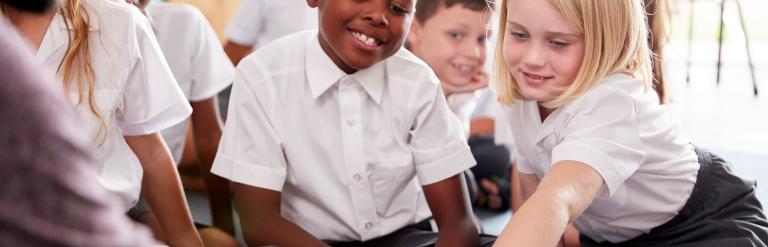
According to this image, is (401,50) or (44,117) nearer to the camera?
(44,117)

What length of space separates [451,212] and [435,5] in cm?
44

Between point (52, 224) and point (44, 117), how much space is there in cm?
5

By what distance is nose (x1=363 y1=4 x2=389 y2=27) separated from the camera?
3.09 feet

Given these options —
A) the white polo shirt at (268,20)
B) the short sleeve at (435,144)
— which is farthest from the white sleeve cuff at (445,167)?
the white polo shirt at (268,20)

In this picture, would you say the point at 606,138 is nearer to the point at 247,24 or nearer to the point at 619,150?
the point at 619,150

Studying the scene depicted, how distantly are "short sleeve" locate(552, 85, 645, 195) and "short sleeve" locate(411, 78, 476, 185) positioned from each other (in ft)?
0.45

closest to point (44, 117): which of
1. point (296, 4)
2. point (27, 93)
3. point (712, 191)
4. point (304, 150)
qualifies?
point (27, 93)

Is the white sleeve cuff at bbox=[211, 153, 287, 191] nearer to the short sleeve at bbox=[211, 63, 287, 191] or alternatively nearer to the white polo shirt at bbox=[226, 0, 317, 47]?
the short sleeve at bbox=[211, 63, 287, 191]

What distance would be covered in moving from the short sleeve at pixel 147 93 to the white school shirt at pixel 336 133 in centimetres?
8

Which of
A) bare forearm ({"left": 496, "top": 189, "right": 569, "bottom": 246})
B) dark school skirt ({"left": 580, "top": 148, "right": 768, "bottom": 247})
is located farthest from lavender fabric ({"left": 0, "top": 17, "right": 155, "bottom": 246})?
dark school skirt ({"left": 580, "top": 148, "right": 768, "bottom": 247})

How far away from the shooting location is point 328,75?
1.00 m

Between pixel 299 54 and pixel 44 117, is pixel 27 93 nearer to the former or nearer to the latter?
pixel 44 117

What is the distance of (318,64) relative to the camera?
100 centimetres

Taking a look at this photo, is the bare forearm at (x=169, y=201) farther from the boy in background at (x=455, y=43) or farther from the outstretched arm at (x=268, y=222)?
the boy in background at (x=455, y=43)
